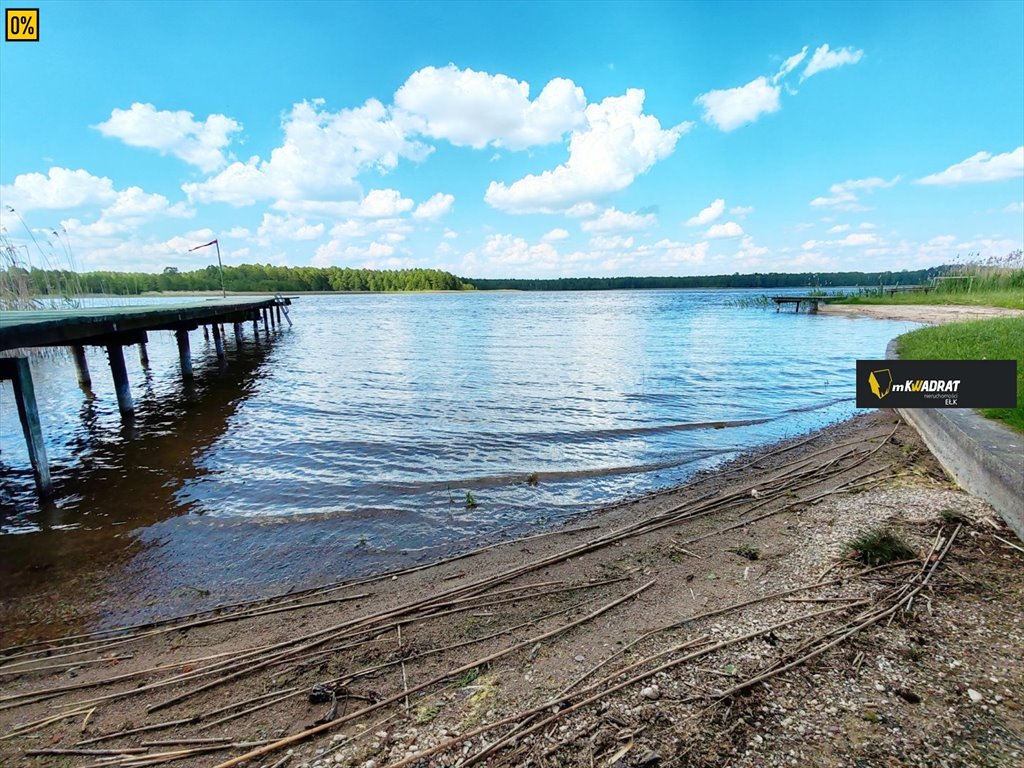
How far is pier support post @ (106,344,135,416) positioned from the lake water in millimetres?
324

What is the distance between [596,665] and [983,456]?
486 cm

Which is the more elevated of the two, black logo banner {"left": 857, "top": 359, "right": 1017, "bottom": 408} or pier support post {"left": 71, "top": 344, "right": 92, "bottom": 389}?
black logo banner {"left": 857, "top": 359, "right": 1017, "bottom": 408}

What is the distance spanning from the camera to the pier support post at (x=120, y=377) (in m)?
11.2

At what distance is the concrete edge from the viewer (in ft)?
14.2

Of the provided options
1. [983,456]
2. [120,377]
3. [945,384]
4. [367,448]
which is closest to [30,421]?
[367,448]

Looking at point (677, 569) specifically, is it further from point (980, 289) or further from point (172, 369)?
point (980, 289)

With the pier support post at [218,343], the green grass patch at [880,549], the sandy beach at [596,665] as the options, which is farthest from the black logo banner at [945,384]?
the pier support post at [218,343]

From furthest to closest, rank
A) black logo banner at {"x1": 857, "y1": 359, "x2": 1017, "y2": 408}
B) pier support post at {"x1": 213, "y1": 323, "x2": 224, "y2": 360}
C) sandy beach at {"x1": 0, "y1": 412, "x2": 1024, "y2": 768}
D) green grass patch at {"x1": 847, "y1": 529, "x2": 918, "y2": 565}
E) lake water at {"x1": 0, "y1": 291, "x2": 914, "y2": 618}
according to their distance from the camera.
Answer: pier support post at {"x1": 213, "y1": 323, "x2": 224, "y2": 360} < black logo banner at {"x1": 857, "y1": 359, "x2": 1017, "y2": 408} < lake water at {"x1": 0, "y1": 291, "x2": 914, "y2": 618} < green grass patch at {"x1": 847, "y1": 529, "x2": 918, "y2": 565} < sandy beach at {"x1": 0, "y1": 412, "x2": 1024, "y2": 768}

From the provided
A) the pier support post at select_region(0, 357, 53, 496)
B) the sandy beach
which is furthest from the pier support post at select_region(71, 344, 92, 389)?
the sandy beach

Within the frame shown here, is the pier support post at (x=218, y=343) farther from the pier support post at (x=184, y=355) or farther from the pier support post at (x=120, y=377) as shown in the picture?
the pier support post at (x=120, y=377)

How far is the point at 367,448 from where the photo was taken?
8.84 m

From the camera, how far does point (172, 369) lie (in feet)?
63.1

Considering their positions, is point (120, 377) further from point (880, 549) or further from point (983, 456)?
point (983, 456)

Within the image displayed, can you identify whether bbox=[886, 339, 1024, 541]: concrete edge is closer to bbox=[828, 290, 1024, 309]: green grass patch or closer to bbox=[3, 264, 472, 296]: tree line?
bbox=[828, 290, 1024, 309]: green grass patch
